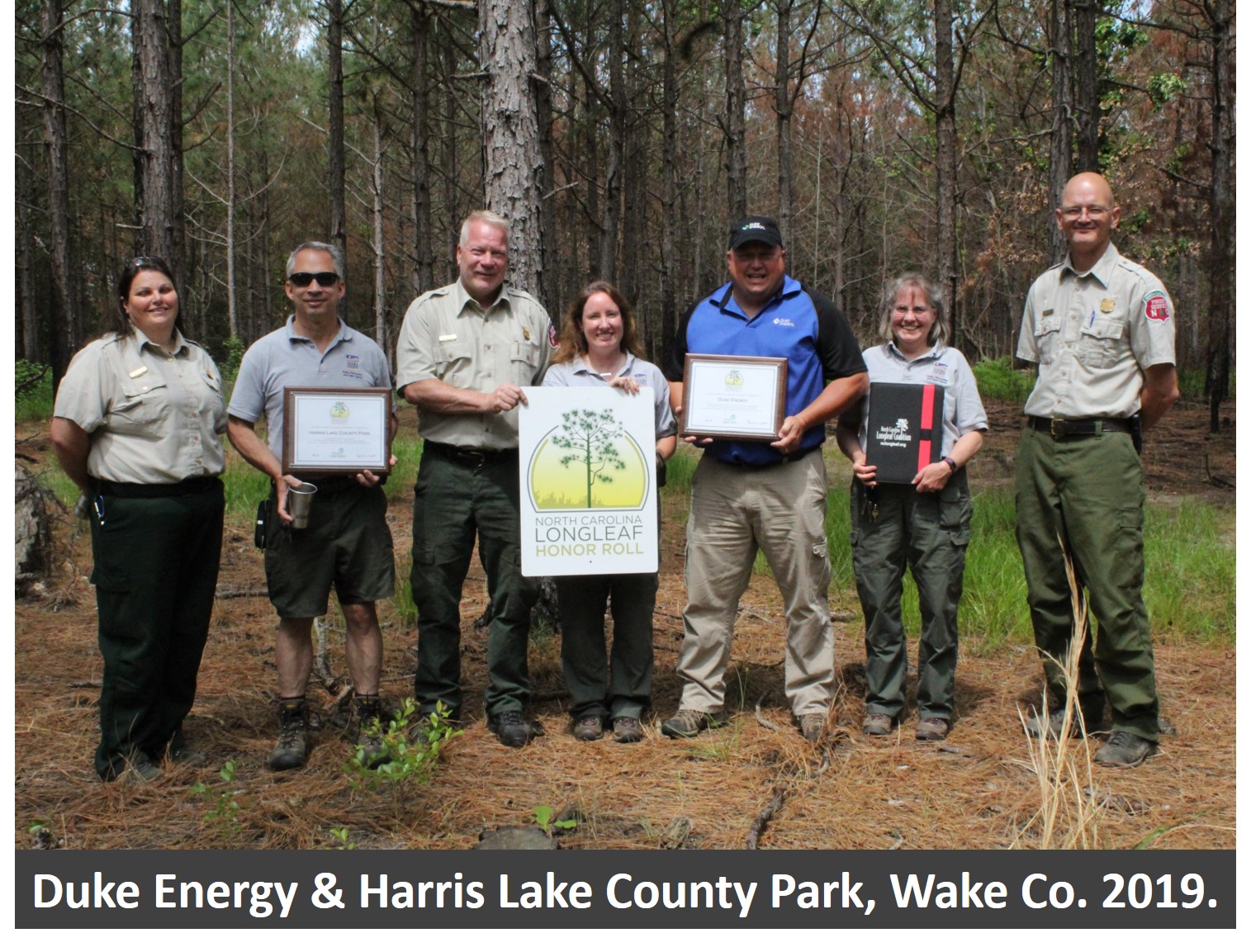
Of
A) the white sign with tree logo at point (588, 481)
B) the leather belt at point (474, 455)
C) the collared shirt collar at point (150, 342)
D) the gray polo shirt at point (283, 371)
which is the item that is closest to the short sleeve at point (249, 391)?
the gray polo shirt at point (283, 371)

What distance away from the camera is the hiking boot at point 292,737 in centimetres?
412

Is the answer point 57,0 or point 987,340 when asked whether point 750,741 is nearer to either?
point 57,0

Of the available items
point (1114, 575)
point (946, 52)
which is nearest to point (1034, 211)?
point (946, 52)

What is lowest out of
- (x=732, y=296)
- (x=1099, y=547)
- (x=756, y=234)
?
(x=1099, y=547)

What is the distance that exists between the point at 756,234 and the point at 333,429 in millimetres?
1860

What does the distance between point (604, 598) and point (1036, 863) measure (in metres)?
2.00

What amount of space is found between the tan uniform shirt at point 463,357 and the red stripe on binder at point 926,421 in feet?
5.47

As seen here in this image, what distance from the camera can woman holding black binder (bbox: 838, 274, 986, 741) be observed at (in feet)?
14.1

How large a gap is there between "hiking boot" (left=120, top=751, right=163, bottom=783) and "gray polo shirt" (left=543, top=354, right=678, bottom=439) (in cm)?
217

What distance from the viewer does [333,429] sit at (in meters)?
4.11

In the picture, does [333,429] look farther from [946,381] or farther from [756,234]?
[946,381]

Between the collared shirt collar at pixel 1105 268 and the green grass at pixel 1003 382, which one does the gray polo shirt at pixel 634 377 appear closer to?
the collared shirt collar at pixel 1105 268

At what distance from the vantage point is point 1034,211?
22.6m

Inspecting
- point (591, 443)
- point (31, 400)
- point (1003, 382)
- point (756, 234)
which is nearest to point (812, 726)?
point (591, 443)
